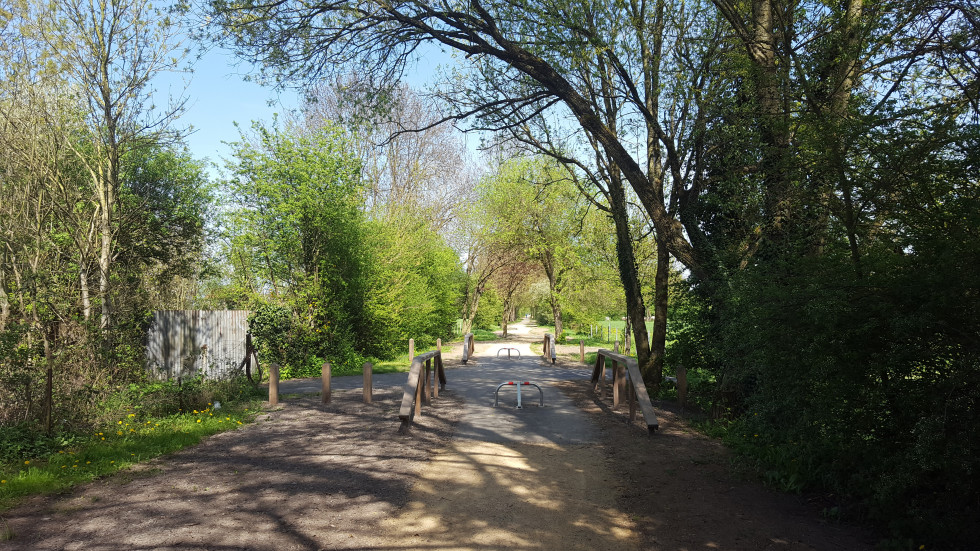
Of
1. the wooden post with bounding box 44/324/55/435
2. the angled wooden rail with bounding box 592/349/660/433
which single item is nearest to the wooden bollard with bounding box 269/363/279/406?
the wooden post with bounding box 44/324/55/435

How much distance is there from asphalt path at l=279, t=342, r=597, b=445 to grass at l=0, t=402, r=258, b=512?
13.0 ft

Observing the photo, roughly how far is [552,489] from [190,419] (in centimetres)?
626

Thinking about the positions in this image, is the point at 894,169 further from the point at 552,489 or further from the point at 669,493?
the point at 552,489

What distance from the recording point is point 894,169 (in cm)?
495

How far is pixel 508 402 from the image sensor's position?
12.2 m

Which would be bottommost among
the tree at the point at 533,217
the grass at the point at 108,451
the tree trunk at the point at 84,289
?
the grass at the point at 108,451

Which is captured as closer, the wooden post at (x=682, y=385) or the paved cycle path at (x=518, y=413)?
the paved cycle path at (x=518, y=413)

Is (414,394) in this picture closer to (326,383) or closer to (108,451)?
(326,383)

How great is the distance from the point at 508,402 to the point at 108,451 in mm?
7377

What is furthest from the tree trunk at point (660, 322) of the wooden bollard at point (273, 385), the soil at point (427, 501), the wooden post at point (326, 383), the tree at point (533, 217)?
the tree at point (533, 217)

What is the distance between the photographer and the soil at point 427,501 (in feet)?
14.8

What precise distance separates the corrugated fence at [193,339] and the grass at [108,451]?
7.67 m

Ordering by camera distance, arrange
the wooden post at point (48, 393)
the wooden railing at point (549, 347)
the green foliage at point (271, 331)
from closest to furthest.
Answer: the wooden post at point (48, 393) < the green foliage at point (271, 331) < the wooden railing at point (549, 347)

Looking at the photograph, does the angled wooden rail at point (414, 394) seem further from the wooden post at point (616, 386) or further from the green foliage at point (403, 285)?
the green foliage at point (403, 285)
